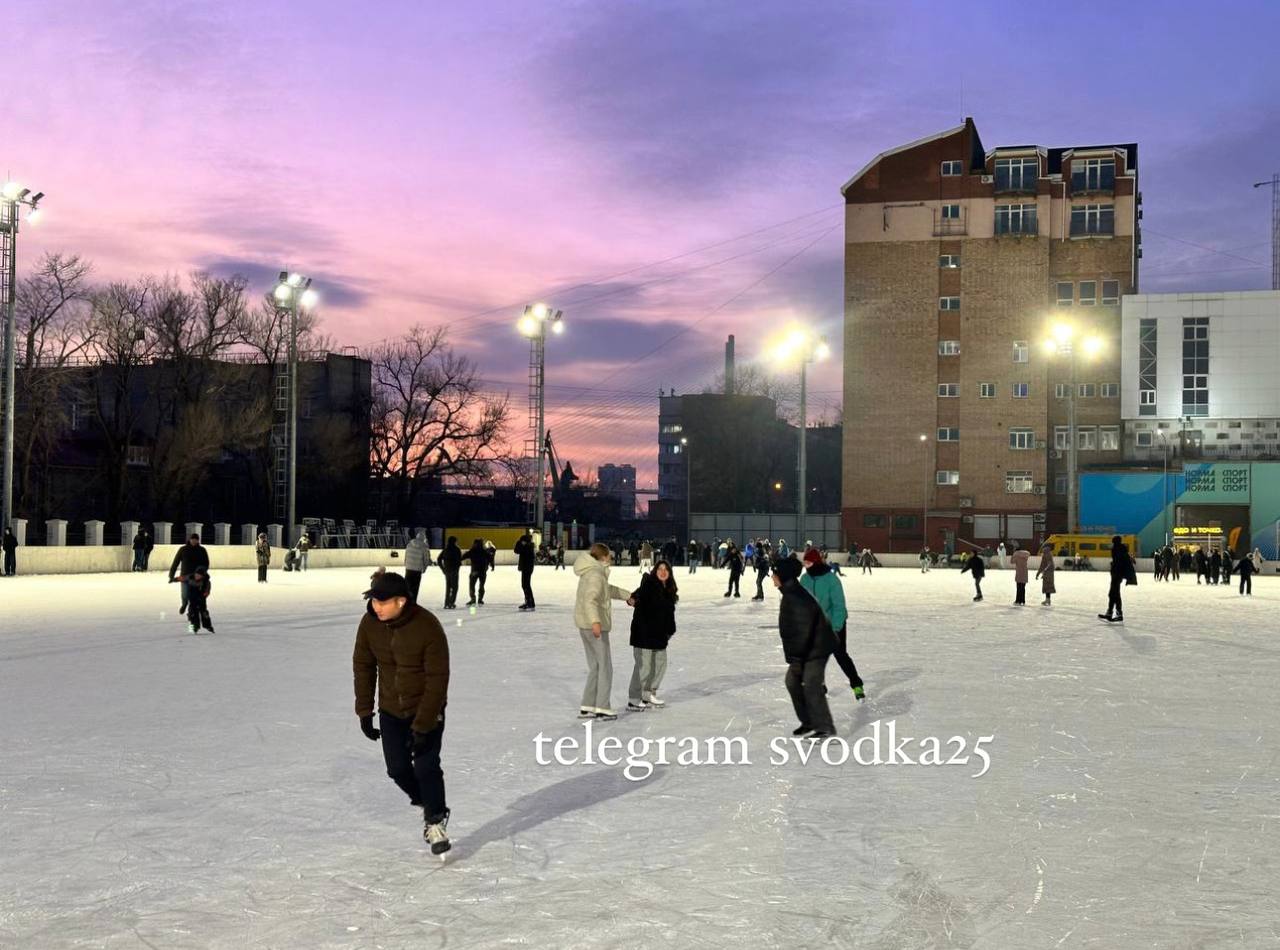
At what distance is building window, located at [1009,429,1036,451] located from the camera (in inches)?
2832

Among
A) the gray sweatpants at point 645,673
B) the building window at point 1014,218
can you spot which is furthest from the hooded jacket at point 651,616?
the building window at point 1014,218

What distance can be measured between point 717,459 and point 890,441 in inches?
1310

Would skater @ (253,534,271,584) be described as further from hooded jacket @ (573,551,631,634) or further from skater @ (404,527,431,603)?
hooded jacket @ (573,551,631,634)

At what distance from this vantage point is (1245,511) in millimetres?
67188

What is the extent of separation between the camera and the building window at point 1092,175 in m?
72.8

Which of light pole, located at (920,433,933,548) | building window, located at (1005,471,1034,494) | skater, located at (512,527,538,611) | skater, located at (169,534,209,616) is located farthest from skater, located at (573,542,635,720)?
building window, located at (1005,471,1034,494)

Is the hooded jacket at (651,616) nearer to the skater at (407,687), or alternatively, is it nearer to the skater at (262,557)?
the skater at (407,687)

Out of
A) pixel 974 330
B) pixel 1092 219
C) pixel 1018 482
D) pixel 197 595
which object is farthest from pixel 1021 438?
pixel 197 595

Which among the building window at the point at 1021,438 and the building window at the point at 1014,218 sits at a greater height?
the building window at the point at 1014,218

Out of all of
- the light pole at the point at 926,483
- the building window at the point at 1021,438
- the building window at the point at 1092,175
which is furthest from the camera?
the building window at the point at 1092,175

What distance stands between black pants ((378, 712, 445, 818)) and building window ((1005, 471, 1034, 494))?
69578 mm

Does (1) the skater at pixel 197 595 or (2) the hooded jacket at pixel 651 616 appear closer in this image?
(2) the hooded jacket at pixel 651 616

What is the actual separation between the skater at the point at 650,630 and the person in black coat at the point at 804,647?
1444 mm

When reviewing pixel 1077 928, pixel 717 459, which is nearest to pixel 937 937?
pixel 1077 928
